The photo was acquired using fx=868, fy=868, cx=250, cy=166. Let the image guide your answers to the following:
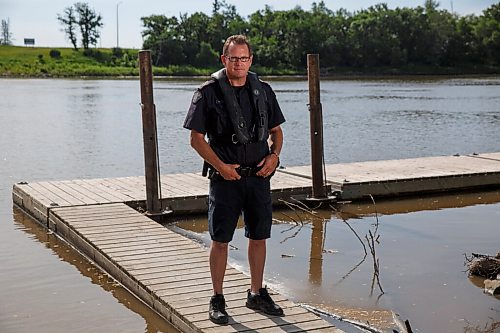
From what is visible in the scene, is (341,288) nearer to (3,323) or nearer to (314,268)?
(314,268)

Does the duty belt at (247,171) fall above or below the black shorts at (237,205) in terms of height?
above

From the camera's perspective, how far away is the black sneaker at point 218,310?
5188mm

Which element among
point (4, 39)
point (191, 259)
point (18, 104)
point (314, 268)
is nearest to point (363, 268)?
point (314, 268)

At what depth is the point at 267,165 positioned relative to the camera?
5.16 meters

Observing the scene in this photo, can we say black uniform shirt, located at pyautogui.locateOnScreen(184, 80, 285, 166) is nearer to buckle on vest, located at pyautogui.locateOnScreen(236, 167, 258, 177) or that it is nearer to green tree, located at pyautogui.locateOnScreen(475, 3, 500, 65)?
buckle on vest, located at pyautogui.locateOnScreen(236, 167, 258, 177)

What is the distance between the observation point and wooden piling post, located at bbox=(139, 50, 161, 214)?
8812 millimetres

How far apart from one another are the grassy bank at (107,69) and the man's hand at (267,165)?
65.6 metres

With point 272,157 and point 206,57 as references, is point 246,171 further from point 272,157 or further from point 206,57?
point 206,57

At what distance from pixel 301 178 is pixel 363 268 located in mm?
3662

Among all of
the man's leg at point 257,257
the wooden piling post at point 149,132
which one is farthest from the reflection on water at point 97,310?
the wooden piling post at point 149,132

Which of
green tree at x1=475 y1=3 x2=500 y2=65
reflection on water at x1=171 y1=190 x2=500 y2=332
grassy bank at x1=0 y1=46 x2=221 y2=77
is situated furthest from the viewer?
green tree at x1=475 y1=3 x2=500 y2=65

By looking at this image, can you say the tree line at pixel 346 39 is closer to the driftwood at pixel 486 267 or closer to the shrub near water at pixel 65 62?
the shrub near water at pixel 65 62

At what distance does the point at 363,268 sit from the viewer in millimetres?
7512

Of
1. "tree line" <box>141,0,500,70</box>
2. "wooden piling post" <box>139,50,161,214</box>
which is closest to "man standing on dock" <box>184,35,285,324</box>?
"wooden piling post" <box>139,50,161,214</box>
